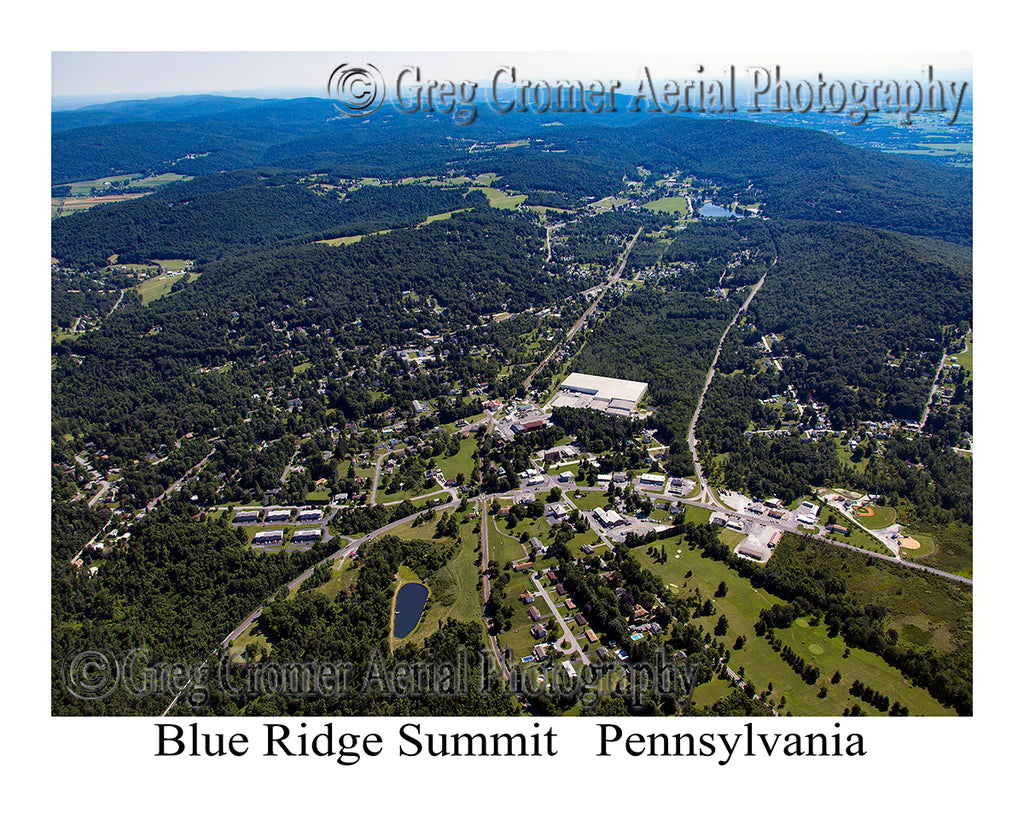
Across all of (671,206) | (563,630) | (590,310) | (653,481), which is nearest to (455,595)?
(563,630)

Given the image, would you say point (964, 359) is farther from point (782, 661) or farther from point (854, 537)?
point (782, 661)

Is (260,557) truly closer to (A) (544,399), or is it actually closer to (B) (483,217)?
(A) (544,399)

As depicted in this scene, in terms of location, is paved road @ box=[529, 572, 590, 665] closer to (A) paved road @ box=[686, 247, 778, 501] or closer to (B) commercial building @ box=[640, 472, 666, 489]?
(B) commercial building @ box=[640, 472, 666, 489]

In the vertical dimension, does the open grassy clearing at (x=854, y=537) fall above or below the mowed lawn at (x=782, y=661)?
above

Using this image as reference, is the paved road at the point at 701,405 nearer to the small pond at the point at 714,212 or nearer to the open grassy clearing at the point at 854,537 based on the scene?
the open grassy clearing at the point at 854,537

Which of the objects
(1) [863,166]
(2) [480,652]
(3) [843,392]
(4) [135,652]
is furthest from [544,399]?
(1) [863,166]

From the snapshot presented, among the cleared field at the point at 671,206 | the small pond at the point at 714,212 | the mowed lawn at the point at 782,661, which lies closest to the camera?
the mowed lawn at the point at 782,661

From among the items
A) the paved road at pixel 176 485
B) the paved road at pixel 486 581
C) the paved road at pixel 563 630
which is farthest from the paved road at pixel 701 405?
the paved road at pixel 176 485

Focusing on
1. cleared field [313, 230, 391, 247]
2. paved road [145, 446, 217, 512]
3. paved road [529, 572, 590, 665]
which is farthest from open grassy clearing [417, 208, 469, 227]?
paved road [529, 572, 590, 665]
